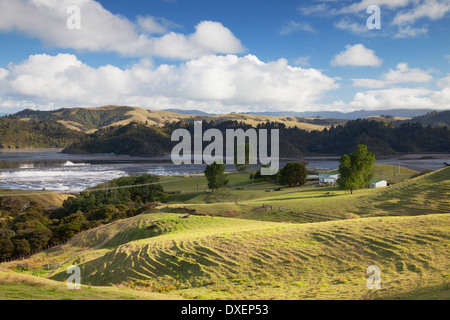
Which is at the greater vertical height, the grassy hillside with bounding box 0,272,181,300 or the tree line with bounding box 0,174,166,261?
the grassy hillside with bounding box 0,272,181,300

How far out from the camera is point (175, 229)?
29.0m

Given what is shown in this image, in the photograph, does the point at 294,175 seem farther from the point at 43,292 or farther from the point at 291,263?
the point at 43,292

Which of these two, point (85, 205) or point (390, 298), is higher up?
point (390, 298)

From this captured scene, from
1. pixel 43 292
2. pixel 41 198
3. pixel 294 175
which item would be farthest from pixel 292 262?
pixel 41 198

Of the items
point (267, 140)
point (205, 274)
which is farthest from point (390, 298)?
point (267, 140)

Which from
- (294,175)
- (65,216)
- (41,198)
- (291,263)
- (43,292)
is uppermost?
(43,292)

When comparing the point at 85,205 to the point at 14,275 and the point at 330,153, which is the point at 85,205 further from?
the point at 330,153

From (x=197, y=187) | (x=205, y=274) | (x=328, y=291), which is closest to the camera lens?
(x=328, y=291)

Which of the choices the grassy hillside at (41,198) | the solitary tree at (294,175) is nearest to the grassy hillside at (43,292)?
the grassy hillside at (41,198)

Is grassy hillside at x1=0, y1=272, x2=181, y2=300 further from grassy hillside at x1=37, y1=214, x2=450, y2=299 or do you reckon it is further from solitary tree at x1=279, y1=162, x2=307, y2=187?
solitary tree at x1=279, y1=162, x2=307, y2=187

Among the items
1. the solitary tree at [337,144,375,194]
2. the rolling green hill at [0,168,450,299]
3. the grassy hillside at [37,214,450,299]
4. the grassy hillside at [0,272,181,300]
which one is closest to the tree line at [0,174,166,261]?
the rolling green hill at [0,168,450,299]

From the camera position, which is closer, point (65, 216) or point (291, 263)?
point (291, 263)
